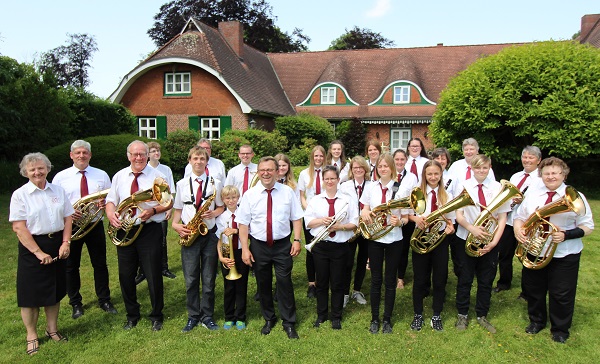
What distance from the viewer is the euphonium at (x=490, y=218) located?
14.5 ft

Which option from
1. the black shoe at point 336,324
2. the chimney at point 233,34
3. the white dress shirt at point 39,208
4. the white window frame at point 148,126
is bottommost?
the black shoe at point 336,324

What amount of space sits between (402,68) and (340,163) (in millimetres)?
23026

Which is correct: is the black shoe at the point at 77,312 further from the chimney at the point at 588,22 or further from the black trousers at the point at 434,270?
the chimney at the point at 588,22

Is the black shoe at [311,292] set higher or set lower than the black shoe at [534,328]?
higher

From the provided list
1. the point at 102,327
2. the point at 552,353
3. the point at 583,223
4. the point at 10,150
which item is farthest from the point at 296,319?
the point at 10,150

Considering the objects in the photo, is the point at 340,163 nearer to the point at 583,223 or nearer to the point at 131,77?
the point at 583,223

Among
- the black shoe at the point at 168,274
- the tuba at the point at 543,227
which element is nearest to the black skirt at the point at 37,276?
the black shoe at the point at 168,274

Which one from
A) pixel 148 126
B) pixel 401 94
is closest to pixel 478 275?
pixel 148 126

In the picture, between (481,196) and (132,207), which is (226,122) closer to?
(132,207)

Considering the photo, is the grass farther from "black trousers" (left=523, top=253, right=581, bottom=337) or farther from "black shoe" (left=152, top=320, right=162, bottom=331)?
"black trousers" (left=523, top=253, right=581, bottom=337)

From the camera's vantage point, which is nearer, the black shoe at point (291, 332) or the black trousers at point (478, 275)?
the black shoe at point (291, 332)

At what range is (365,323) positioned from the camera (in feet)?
16.8

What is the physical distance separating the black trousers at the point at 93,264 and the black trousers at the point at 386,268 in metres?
3.41

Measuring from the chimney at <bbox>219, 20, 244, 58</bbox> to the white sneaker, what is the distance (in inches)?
892
